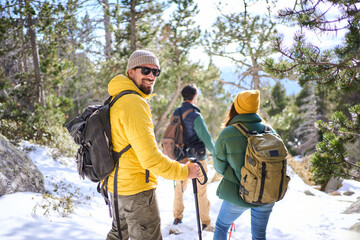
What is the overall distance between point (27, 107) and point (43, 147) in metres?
3.02

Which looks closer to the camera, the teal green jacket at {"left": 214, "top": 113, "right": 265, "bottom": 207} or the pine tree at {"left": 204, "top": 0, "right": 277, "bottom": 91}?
the teal green jacket at {"left": 214, "top": 113, "right": 265, "bottom": 207}

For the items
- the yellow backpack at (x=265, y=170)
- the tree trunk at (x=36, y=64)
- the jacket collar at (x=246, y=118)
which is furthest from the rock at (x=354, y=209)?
the tree trunk at (x=36, y=64)

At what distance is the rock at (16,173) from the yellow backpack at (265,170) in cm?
334

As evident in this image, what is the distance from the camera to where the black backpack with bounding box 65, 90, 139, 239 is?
194 cm

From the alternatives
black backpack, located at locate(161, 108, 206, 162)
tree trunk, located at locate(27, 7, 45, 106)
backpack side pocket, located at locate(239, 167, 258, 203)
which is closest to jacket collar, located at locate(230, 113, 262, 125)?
backpack side pocket, located at locate(239, 167, 258, 203)

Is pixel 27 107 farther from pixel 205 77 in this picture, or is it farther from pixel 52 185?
pixel 205 77

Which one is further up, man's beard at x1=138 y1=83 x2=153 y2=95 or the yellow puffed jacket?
man's beard at x1=138 y1=83 x2=153 y2=95

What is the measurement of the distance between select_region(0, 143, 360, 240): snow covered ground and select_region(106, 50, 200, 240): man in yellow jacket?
5.23 feet

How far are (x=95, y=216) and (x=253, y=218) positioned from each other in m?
2.93

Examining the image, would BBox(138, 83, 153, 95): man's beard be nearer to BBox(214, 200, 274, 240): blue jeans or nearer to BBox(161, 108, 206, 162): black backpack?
BBox(214, 200, 274, 240): blue jeans

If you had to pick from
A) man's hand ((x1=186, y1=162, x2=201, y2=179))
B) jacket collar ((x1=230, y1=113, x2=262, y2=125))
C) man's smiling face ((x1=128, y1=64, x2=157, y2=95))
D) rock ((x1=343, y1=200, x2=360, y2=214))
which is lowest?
rock ((x1=343, y1=200, x2=360, y2=214))

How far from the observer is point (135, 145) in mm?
1861

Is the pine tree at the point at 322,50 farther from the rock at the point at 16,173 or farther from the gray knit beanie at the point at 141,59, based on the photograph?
the rock at the point at 16,173

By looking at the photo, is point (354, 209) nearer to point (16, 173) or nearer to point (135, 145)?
point (135, 145)
